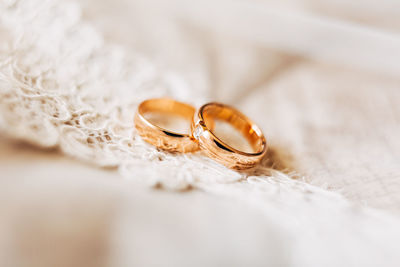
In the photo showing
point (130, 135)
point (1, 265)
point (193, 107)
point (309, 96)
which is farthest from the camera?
point (309, 96)

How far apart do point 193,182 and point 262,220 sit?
131mm

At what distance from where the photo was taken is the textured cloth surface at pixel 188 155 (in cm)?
41

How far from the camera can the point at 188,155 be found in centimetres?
62

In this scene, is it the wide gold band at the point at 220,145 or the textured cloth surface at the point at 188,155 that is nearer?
the textured cloth surface at the point at 188,155

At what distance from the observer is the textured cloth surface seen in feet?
1.34

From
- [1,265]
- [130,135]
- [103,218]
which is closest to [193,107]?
[130,135]

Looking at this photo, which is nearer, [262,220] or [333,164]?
[262,220]

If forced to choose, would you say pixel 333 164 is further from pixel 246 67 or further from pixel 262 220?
pixel 246 67

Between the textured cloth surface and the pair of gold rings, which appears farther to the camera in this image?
the pair of gold rings

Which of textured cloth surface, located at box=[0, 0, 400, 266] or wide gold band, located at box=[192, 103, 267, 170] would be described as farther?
wide gold band, located at box=[192, 103, 267, 170]

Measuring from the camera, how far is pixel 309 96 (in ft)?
2.91

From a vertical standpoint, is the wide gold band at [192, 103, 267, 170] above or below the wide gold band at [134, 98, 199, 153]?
above

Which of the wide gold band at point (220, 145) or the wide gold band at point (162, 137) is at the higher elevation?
the wide gold band at point (220, 145)

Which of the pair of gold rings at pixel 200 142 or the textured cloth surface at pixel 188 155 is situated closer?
the textured cloth surface at pixel 188 155
